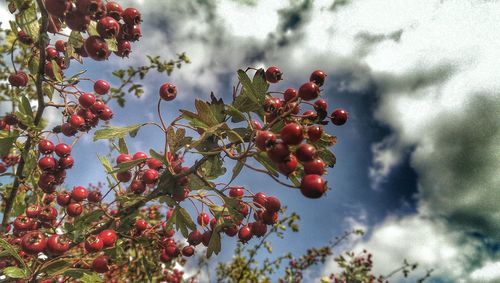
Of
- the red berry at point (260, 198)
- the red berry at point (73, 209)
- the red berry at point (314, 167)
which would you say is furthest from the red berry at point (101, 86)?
the red berry at point (314, 167)

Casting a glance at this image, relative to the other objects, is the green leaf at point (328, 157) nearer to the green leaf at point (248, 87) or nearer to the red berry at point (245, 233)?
the green leaf at point (248, 87)

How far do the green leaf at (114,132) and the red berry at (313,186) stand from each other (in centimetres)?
119

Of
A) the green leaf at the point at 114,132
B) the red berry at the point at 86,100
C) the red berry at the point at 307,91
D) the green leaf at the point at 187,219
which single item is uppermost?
the red berry at the point at 86,100

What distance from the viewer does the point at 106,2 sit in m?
2.21

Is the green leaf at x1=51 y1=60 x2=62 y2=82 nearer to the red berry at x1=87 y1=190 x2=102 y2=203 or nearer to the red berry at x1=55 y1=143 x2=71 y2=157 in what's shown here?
the red berry at x1=55 y1=143 x2=71 y2=157

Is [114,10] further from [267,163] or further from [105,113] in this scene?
[267,163]

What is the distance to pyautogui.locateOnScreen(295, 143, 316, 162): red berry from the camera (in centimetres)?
162

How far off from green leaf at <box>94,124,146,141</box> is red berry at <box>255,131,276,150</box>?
968 millimetres

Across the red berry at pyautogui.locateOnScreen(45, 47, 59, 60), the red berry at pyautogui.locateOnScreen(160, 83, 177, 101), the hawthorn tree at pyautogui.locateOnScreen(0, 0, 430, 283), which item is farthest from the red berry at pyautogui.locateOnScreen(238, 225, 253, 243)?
the red berry at pyautogui.locateOnScreen(45, 47, 59, 60)

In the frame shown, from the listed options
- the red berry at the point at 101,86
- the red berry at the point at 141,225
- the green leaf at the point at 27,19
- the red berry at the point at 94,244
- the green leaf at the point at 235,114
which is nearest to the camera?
the green leaf at the point at 235,114

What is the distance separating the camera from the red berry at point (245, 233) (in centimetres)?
234

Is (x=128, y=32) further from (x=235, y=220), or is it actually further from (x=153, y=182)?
(x=235, y=220)

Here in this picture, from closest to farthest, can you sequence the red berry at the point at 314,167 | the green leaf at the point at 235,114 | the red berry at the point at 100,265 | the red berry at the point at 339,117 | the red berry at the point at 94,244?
the red berry at the point at 314,167, the green leaf at the point at 235,114, the red berry at the point at 339,117, the red berry at the point at 94,244, the red berry at the point at 100,265

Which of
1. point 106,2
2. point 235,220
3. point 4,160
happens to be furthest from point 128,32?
point 4,160
